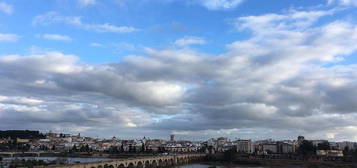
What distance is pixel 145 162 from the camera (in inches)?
4441

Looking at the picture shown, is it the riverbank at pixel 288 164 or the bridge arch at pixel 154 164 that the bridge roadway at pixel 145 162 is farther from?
the riverbank at pixel 288 164

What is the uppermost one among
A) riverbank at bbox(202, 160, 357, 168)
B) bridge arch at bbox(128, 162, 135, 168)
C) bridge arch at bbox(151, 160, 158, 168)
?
bridge arch at bbox(128, 162, 135, 168)

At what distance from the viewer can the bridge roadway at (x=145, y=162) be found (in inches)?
3202

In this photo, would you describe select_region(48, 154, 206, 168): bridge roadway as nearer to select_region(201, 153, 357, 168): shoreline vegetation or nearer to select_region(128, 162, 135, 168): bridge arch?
select_region(128, 162, 135, 168): bridge arch

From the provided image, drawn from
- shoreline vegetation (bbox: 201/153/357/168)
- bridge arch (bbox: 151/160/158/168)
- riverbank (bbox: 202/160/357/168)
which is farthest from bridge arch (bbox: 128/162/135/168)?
riverbank (bbox: 202/160/357/168)

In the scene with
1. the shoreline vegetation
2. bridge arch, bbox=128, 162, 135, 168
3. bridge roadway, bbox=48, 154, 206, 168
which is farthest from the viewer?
the shoreline vegetation

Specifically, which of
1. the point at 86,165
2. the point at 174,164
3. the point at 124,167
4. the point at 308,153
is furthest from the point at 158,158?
the point at 308,153

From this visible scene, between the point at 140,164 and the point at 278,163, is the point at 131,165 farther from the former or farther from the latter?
the point at 278,163

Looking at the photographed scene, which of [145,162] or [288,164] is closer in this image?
[145,162]

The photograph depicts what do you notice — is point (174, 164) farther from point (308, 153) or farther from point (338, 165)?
point (308, 153)

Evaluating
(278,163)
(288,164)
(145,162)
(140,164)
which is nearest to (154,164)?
(145,162)

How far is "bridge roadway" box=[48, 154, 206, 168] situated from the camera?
8132 cm

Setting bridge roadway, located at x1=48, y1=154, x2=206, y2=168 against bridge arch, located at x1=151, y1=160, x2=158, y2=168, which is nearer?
bridge roadway, located at x1=48, y1=154, x2=206, y2=168

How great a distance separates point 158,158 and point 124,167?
27097mm
